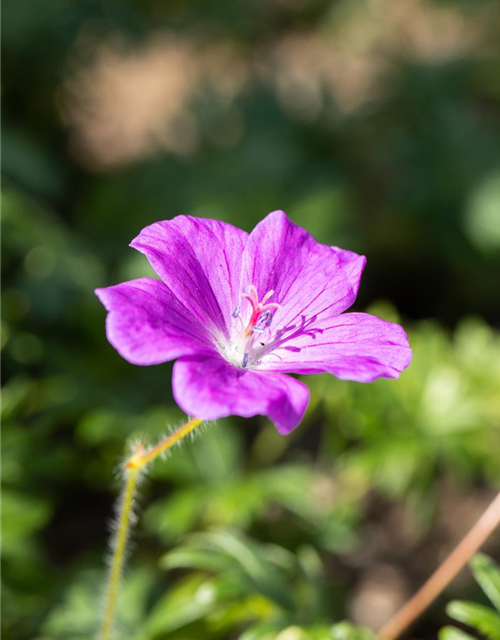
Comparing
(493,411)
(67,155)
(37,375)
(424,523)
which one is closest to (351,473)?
(424,523)

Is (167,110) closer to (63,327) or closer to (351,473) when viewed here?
(63,327)

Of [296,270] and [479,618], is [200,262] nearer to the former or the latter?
[296,270]

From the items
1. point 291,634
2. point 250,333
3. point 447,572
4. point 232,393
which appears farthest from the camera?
point 447,572

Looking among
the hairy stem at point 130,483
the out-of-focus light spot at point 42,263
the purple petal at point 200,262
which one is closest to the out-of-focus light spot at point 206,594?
the hairy stem at point 130,483

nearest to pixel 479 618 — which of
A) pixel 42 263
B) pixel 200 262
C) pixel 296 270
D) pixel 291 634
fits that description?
pixel 291 634

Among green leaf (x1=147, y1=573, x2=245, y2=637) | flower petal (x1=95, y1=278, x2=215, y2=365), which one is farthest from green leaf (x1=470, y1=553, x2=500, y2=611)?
flower petal (x1=95, y1=278, x2=215, y2=365)

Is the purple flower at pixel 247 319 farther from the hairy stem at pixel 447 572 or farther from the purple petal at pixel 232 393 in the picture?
the hairy stem at pixel 447 572
